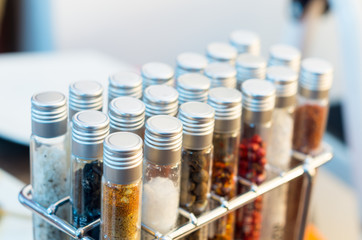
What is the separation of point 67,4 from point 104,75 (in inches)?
26.6

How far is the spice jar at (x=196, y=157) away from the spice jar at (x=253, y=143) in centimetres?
7

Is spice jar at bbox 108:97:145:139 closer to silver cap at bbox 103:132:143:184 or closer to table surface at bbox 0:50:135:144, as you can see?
silver cap at bbox 103:132:143:184

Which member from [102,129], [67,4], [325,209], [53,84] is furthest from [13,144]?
[325,209]

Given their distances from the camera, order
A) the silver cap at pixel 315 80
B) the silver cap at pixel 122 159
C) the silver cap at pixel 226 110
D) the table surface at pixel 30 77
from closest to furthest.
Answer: the silver cap at pixel 122 159 < the silver cap at pixel 226 110 < the silver cap at pixel 315 80 < the table surface at pixel 30 77

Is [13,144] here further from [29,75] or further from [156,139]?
[156,139]

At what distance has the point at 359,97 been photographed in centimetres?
109

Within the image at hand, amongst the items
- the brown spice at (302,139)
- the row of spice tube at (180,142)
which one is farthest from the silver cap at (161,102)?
the brown spice at (302,139)

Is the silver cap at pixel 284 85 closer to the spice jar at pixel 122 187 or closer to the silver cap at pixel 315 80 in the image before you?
the silver cap at pixel 315 80

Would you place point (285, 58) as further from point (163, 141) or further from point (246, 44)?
point (163, 141)

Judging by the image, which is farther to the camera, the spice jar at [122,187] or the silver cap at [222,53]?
the silver cap at [222,53]

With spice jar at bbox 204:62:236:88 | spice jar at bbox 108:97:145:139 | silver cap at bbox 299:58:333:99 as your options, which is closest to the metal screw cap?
spice jar at bbox 108:97:145:139

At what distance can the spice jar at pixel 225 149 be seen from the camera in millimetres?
553

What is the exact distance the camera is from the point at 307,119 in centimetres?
68

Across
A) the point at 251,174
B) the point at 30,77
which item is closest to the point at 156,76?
the point at 251,174
